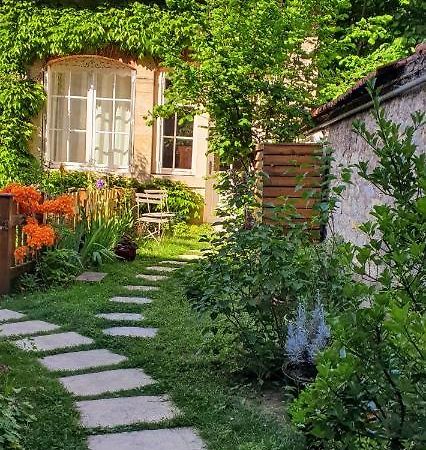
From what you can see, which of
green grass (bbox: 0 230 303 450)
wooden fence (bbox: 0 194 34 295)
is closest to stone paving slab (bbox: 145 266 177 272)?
green grass (bbox: 0 230 303 450)

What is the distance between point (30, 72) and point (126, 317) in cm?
756

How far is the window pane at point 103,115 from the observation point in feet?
37.8

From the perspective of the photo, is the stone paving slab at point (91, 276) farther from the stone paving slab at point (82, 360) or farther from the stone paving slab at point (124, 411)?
the stone paving slab at point (124, 411)

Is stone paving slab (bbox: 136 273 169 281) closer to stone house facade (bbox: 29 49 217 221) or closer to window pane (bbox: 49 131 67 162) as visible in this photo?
stone house facade (bbox: 29 49 217 221)

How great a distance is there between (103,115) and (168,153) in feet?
4.78

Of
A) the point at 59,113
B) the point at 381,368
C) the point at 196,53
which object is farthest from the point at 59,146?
the point at 381,368

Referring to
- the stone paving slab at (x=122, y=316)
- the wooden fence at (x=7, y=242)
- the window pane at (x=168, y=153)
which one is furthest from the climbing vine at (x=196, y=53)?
the stone paving slab at (x=122, y=316)

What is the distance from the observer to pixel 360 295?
1531 millimetres

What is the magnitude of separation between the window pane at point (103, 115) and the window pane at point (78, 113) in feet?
0.81

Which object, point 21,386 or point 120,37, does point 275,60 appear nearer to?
point 120,37

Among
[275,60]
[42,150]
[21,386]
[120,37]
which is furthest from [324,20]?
[21,386]

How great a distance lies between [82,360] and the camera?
12.6 feet

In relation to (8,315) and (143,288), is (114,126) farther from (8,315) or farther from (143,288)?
(8,315)

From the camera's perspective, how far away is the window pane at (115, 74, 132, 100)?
11.4m
